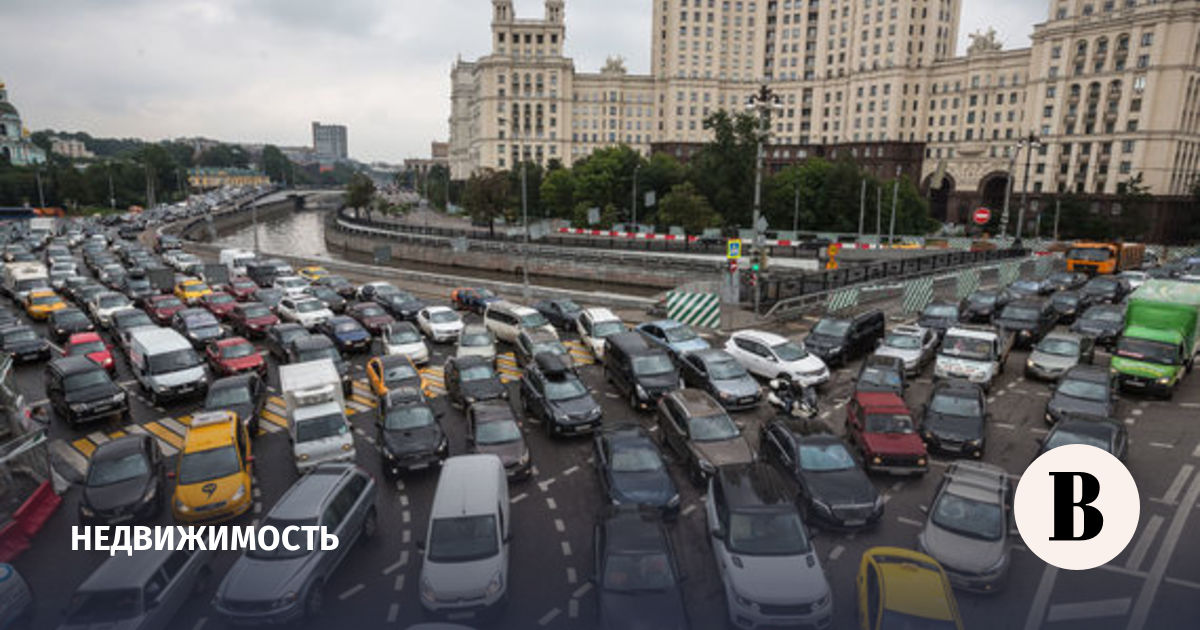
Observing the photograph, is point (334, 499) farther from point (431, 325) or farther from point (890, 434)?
point (431, 325)

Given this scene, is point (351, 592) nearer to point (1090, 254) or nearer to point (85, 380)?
point (85, 380)

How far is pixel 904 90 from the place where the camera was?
108938 millimetres

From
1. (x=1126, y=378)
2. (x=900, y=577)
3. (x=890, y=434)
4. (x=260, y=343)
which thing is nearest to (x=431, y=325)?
(x=260, y=343)

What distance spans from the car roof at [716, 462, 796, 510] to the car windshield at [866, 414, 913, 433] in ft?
11.4

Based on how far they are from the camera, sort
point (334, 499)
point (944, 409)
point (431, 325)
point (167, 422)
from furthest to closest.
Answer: point (431, 325), point (167, 422), point (944, 409), point (334, 499)

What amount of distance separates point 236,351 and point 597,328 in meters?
13.0

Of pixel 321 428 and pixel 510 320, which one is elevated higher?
pixel 510 320

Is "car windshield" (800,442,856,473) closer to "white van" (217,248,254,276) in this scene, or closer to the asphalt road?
the asphalt road

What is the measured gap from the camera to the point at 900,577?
29.1 ft

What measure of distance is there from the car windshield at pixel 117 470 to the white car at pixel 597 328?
14488 millimetres

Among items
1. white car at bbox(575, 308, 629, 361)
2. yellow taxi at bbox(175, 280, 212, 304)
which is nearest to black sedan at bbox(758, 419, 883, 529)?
white car at bbox(575, 308, 629, 361)

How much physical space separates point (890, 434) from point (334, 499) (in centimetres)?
1210

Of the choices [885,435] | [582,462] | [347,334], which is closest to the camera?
[885,435]

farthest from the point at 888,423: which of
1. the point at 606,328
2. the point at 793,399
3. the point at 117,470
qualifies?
the point at 117,470
